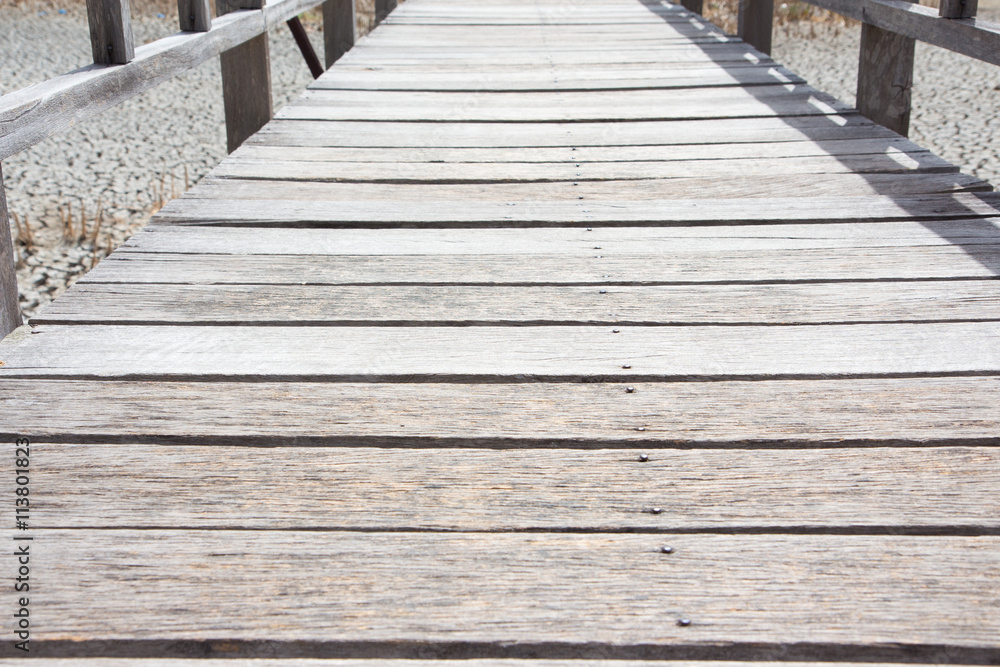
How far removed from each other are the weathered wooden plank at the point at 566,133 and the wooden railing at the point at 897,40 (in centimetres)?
14

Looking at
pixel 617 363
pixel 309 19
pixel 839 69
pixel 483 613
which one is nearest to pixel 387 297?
pixel 617 363

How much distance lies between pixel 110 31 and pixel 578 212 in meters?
1.23

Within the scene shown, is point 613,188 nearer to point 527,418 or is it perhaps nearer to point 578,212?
point 578,212

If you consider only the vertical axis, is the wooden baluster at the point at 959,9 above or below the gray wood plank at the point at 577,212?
above

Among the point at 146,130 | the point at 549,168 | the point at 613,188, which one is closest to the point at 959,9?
the point at 613,188

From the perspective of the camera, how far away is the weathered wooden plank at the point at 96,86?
5.87 feet

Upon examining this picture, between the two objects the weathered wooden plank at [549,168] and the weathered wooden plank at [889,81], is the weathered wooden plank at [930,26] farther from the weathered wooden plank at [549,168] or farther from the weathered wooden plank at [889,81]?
the weathered wooden plank at [549,168]

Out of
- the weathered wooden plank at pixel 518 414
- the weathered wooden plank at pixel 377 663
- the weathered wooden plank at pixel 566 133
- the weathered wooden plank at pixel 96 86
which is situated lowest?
the weathered wooden plank at pixel 377 663

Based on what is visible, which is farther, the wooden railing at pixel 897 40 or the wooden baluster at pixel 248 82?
the wooden baluster at pixel 248 82

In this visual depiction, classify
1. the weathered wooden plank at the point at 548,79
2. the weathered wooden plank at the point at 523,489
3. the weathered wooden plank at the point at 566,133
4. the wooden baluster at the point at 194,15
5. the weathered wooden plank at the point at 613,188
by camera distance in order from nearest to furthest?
the weathered wooden plank at the point at 523,489 → the weathered wooden plank at the point at 613,188 → the wooden baluster at the point at 194,15 → the weathered wooden plank at the point at 566,133 → the weathered wooden plank at the point at 548,79

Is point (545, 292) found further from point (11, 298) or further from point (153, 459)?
point (11, 298)

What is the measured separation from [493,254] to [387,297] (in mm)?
339

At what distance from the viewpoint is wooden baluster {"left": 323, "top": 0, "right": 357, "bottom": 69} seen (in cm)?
571

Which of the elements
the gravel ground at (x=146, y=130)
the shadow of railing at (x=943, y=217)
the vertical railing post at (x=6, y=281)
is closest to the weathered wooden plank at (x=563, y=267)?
the shadow of railing at (x=943, y=217)
